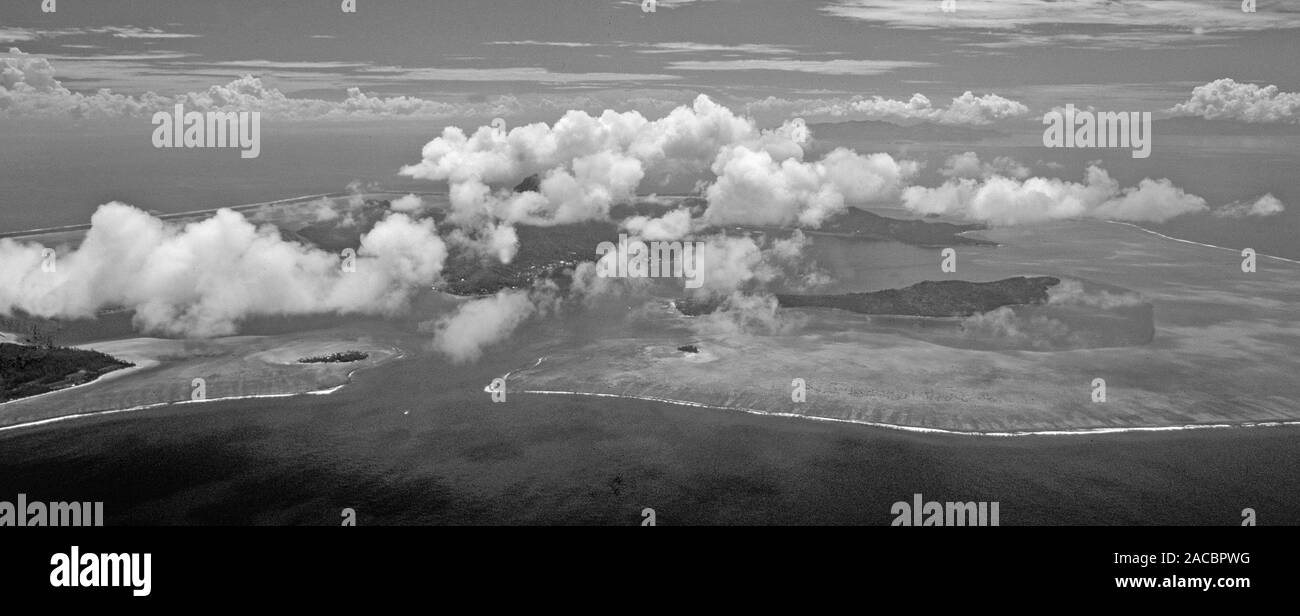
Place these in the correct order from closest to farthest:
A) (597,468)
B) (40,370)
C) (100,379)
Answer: (597,468)
(100,379)
(40,370)

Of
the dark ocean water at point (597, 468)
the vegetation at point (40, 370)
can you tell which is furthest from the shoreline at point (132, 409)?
the vegetation at point (40, 370)

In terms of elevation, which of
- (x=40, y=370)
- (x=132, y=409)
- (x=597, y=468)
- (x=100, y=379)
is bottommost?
(x=597, y=468)

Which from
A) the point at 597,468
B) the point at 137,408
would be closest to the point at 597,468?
the point at 597,468

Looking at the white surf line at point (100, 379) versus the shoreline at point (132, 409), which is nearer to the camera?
the shoreline at point (132, 409)

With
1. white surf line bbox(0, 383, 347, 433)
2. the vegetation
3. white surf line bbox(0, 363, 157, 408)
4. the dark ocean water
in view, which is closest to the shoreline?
white surf line bbox(0, 383, 347, 433)

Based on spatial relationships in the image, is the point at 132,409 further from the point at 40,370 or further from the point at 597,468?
the point at 597,468

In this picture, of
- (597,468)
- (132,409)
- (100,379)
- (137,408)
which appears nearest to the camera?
(597,468)

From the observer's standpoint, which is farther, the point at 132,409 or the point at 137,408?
the point at 137,408

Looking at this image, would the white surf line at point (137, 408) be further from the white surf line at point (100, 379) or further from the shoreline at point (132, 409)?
the white surf line at point (100, 379)

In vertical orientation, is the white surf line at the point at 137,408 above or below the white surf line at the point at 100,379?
below

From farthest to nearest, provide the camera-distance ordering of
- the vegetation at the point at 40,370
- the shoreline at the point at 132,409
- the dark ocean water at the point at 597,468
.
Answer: the vegetation at the point at 40,370
the shoreline at the point at 132,409
the dark ocean water at the point at 597,468
